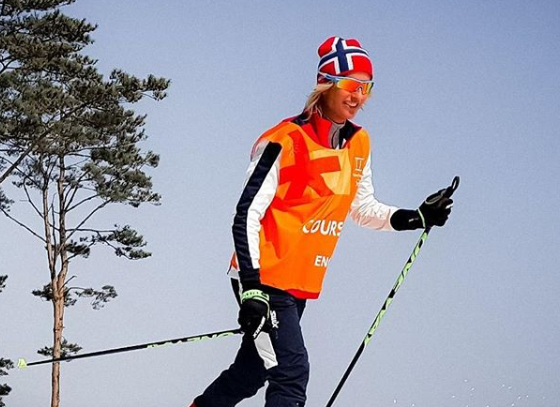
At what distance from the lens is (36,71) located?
18797 mm

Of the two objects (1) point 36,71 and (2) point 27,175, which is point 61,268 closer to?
(2) point 27,175

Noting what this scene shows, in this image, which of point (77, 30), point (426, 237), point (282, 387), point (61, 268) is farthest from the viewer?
point (61, 268)

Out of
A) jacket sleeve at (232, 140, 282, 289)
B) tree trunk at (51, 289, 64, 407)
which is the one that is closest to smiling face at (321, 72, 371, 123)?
jacket sleeve at (232, 140, 282, 289)

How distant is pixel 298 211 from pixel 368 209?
2.11ft

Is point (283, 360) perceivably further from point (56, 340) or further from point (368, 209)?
point (56, 340)

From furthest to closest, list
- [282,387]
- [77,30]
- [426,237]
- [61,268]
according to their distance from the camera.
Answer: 1. [61,268]
2. [77,30]
3. [426,237]
4. [282,387]

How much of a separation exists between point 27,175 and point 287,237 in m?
16.7

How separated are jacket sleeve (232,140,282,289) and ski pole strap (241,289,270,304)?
33 millimetres

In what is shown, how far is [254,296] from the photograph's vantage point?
4062mm

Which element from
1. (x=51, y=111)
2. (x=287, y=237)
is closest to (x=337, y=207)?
(x=287, y=237)

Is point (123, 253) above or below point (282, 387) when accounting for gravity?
above

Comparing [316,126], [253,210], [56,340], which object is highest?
[56,340]

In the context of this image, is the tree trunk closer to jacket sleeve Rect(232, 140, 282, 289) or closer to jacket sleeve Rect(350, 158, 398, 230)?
jacket sleeve Rect(350, 158, 398, 230)

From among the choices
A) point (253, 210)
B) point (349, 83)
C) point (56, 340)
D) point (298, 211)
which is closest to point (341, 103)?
point (349, 83)
